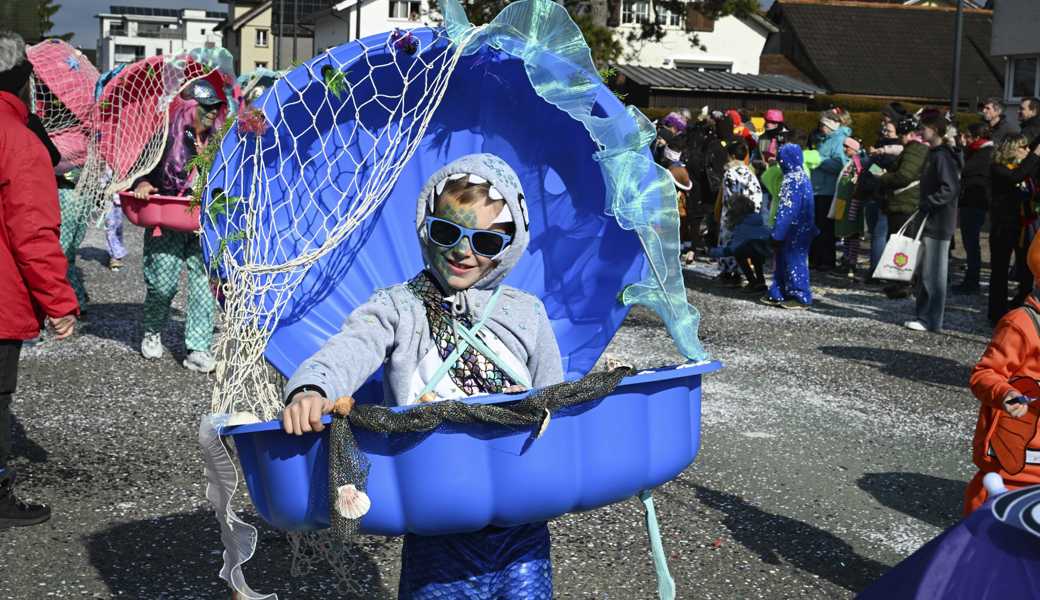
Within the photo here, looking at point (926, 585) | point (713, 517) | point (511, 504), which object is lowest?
point (713, 517)

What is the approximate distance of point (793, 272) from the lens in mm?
11930

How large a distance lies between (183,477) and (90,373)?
2.64 m

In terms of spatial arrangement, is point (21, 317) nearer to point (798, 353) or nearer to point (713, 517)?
point (713, 517)

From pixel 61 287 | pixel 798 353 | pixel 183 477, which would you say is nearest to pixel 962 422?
pixel 798 353

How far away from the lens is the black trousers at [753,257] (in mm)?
12672

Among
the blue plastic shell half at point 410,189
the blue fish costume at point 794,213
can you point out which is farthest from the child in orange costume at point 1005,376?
the blue fish costume at point 794,213

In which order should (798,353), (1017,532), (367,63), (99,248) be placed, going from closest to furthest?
(1017,532) < (367,63) < (798,353) < (99,248)

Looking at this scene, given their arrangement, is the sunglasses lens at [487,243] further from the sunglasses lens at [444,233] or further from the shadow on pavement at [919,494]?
the shadow on pavement at [919,494]

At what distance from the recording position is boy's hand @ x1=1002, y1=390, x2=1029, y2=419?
11.9 feet

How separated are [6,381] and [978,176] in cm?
990

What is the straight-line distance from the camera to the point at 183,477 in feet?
18.6

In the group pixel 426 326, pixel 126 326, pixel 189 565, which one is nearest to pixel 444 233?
pixel 426 326

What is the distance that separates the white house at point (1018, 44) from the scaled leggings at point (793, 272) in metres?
18.4

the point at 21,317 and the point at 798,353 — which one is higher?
the point at 21,317
